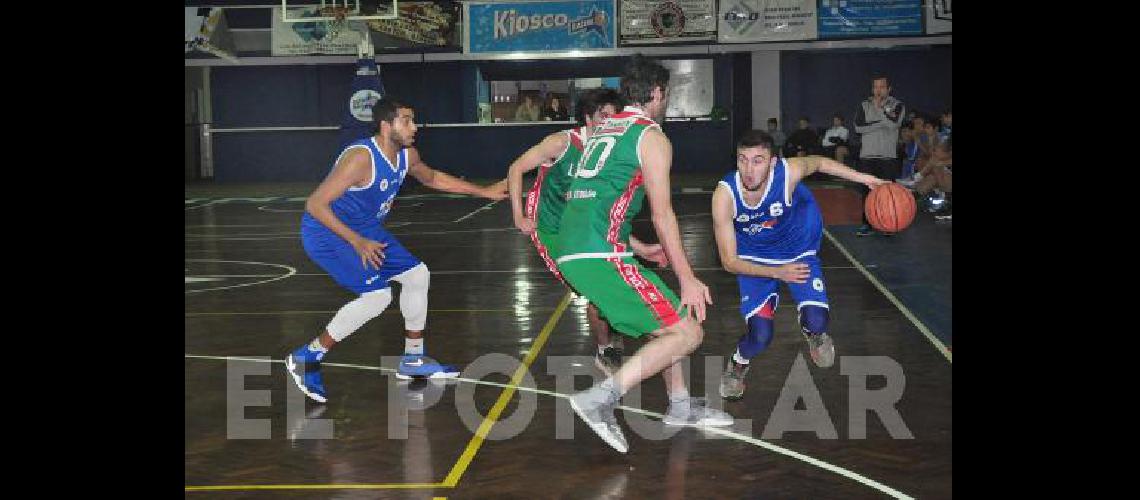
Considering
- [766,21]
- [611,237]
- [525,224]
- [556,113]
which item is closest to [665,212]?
[611,237]

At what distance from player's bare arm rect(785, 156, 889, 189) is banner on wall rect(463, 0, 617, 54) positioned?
26383mm

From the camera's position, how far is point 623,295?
269 inches

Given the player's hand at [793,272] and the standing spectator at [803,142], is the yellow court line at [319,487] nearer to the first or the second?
the player's hand at [793,272]

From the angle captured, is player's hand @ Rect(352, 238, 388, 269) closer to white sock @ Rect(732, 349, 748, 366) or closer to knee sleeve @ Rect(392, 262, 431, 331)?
knee sleeve @ Rect(392, 262, 431, 331)

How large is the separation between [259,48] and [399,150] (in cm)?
2951

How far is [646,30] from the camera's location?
3419cm

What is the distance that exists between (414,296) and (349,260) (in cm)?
53

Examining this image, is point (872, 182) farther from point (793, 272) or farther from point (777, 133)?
point (777, 133)

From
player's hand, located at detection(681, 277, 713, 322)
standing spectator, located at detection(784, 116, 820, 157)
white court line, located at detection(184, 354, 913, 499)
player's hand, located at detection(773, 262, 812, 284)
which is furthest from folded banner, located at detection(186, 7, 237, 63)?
player's hand, located at detection(681, 277, 713, 322)

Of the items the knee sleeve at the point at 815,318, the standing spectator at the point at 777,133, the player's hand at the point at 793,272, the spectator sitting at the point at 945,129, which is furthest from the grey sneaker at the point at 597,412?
the standing spectator at the point at 777,133
